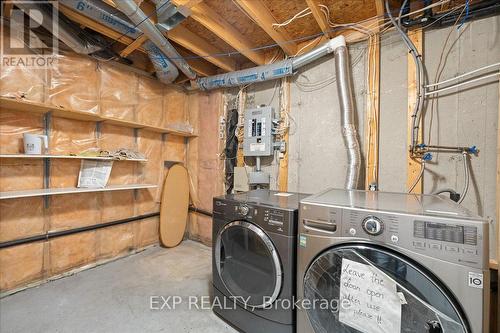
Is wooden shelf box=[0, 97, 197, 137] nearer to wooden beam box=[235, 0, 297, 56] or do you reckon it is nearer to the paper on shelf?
the paper on shelf

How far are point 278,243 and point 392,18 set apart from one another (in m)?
1.83

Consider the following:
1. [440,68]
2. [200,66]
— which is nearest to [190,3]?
[200,66]

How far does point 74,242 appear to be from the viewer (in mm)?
2111

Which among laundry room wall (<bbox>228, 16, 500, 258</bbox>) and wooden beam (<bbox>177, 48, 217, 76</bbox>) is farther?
wooden beam (<bbox>177, 48, 217, 76</bbox>)

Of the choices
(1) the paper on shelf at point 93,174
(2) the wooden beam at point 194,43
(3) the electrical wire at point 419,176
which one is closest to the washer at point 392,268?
(3) the electrical wire at point 419,176

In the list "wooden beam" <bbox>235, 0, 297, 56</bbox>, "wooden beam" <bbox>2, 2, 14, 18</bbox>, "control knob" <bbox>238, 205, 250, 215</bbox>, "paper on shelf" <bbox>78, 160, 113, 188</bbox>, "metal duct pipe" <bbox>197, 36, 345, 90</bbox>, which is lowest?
"control knob" <bbox>238, 205, 250, 215</bbox>

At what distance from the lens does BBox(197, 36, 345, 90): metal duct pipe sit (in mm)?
1802

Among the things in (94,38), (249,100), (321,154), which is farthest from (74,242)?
(321,154)

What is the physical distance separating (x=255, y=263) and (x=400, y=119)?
1549 millimetres

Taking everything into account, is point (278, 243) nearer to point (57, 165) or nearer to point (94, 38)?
point (57, 165)

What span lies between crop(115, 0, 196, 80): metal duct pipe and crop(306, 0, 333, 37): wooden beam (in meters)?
1.16

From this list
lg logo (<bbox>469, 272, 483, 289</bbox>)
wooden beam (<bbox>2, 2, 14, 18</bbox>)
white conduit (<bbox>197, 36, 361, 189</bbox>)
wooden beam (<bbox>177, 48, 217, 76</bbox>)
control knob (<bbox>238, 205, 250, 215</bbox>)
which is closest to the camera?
lg logo (<bbox>469, 272, 483, 289</bbox>)

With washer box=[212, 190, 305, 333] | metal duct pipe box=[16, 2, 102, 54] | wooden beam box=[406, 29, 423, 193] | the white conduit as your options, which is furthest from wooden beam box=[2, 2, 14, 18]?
wooden beam box=[406, 29, 423, 193]

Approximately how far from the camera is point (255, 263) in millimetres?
1353
